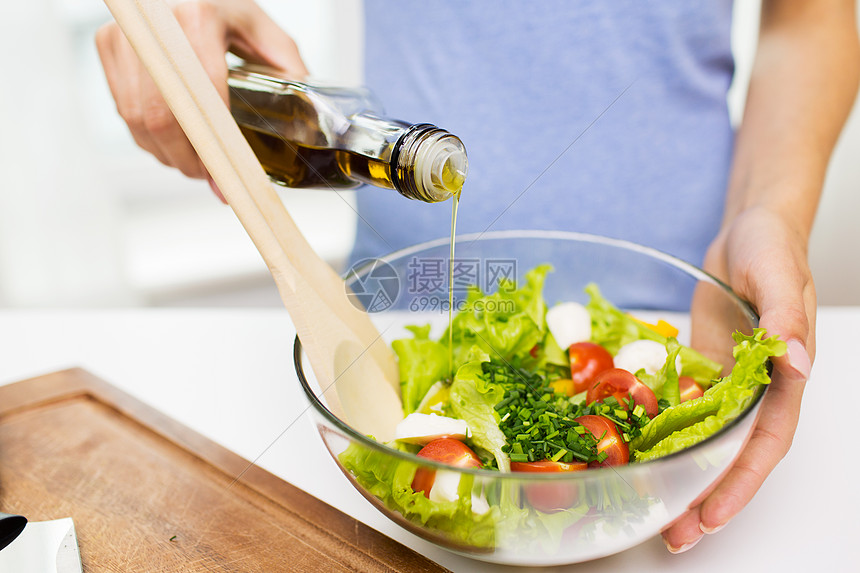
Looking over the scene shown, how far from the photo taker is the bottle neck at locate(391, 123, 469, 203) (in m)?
0.67

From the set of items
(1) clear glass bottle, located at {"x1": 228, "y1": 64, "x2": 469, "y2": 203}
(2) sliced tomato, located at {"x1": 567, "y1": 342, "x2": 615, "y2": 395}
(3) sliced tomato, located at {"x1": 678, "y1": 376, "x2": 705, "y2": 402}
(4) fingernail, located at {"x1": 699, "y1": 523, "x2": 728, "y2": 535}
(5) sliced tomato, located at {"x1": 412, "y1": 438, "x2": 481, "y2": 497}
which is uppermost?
(1) clear glass bottle, located at {"x1": 228, "y1": 64, "x2": 469, "y2": 203}

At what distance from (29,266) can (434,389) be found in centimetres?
180

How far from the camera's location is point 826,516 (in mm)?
735

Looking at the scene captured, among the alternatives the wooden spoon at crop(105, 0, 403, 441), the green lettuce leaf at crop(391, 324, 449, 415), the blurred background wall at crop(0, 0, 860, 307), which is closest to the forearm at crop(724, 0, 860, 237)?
the green lettuce leaf at crop(391, 324, 449, 415)

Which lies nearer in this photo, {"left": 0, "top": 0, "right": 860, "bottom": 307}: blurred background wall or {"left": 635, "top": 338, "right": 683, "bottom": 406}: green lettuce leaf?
{"left": 635, "top": 338, "right": 683, "bottom": 406}: green lettuce leaf

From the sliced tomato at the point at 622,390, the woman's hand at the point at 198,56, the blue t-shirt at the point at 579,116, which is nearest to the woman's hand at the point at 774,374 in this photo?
the sliced tomato at the point at 622,390

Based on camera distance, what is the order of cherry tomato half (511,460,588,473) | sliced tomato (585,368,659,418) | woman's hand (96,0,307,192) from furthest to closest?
woman's hand (96,0,307,192), sliced tomato (585,368,659,418), cherry tomato half (511,460,588,473)

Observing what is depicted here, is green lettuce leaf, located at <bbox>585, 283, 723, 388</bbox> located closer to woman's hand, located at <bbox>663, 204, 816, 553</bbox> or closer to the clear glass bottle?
woman's hand, located at <bbox>663, 204, 816, 553</bbox>

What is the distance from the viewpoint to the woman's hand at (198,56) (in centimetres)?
85

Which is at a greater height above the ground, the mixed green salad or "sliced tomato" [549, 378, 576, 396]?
the mixed green salad

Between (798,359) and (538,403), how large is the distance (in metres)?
0.25

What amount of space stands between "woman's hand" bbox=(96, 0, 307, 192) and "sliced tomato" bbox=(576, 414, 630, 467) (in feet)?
1.87

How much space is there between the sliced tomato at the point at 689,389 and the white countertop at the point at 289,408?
0.13 m

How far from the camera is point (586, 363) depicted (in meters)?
0.85
